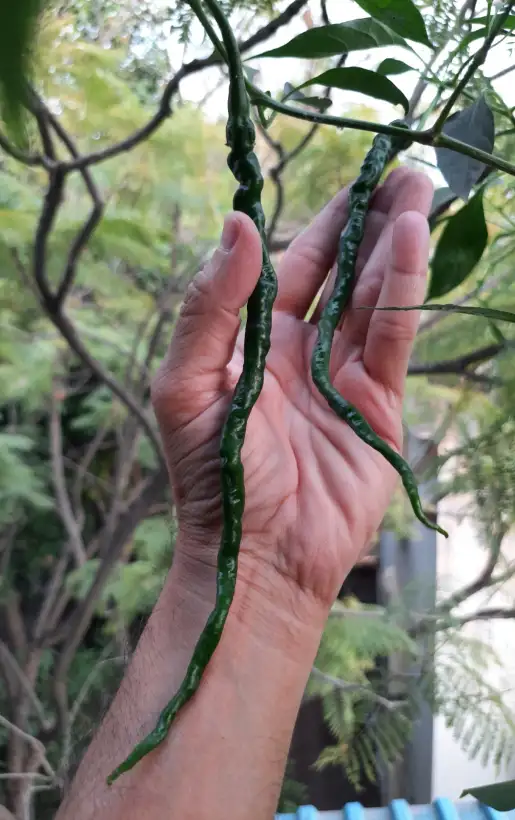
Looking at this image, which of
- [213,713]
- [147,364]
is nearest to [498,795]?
[213,713]

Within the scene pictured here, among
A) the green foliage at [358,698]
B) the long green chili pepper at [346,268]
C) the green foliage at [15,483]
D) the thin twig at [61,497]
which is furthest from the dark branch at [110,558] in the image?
the long green chili pepper at [346,268]

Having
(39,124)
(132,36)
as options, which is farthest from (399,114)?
(39,124)

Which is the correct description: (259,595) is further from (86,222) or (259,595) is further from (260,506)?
(86,222)

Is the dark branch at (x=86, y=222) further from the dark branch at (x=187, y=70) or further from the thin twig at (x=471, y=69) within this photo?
the thin twig at (x=471, y=69)

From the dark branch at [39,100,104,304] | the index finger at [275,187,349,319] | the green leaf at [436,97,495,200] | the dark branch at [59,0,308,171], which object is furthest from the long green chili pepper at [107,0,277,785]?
the dark branch at [39,100,104,304]

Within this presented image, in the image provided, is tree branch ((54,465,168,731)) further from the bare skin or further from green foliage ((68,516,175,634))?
the bare skin

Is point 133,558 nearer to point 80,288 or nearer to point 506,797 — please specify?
point 80,288
